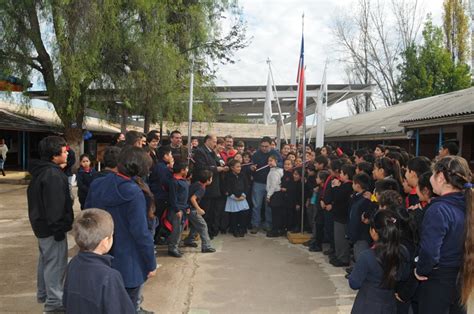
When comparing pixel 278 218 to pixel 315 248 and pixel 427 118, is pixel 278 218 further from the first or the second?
pixel 427 118

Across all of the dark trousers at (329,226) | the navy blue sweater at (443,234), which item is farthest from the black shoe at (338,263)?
the navy blue sweater at (443,234)

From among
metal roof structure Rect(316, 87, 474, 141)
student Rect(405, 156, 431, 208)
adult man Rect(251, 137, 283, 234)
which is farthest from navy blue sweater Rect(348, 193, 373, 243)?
metal roof structure Rect(316, 87, 474, 141)

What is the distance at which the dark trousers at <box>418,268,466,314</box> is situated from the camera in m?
2.85

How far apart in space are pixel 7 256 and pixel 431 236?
5.82 meters

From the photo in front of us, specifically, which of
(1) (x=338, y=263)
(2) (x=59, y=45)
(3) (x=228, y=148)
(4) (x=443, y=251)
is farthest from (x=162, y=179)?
(2) (x=59, y=45)

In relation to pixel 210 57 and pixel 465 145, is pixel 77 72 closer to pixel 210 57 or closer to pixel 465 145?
pixel 210 57

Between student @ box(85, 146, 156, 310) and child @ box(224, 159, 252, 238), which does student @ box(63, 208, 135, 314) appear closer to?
student @ box(85, 146, 156, 310)

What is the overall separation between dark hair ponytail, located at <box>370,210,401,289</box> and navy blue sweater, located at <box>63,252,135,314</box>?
183cm

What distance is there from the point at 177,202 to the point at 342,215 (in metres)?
2.32

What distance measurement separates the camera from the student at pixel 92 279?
6.97 ft

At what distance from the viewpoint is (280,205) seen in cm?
757

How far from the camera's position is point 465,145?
1039 cm

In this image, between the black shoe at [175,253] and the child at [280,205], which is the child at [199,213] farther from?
the child at [280,205]

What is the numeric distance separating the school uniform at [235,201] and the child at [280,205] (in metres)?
0.51
